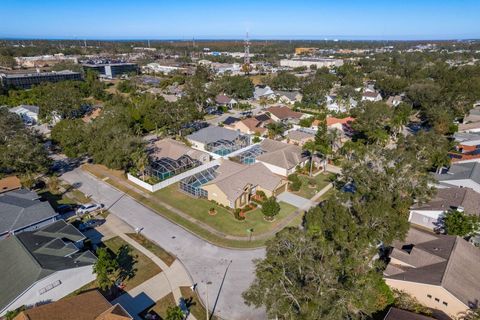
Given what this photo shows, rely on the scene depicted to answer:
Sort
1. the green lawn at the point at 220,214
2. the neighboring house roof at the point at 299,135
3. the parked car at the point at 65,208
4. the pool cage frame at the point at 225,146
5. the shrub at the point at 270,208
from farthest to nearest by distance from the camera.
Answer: the neighboring house roof at the point at 299,135 → the pool cage frame at the point at 225,146 → the parked car at the point at 65,208 → the shrub at the point at 270,208 → the green lawn at the point at 220,214

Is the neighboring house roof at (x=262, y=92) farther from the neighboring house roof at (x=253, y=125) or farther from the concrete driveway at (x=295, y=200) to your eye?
the concrete driveway at (x=295, y=200)

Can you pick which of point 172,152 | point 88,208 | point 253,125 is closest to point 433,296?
point 88,208

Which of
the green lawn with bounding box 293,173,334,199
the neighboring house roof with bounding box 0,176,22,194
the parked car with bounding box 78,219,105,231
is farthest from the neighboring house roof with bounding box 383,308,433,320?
the neighboring house roof with bounding box 0,176,22,194

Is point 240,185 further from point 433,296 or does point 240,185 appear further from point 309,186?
point 433,296

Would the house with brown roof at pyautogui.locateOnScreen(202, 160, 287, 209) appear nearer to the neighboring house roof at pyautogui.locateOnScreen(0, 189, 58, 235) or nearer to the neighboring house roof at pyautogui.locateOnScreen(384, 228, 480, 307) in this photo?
the neighboring house roof at pyautogui.locateOnScreen(384, 228, 480, 307)

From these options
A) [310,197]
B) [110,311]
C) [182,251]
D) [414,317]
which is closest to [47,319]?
[110,311]

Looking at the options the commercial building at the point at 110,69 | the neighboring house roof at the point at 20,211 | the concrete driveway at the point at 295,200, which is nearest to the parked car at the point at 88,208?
the neighboring house roof at the point at 20,211
